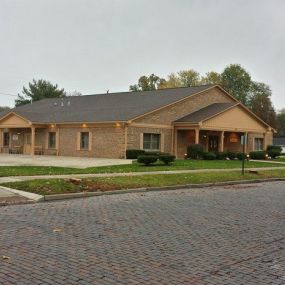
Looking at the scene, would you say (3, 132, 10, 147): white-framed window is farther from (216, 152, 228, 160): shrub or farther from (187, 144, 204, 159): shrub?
(216, 152, 228, 160): shrub

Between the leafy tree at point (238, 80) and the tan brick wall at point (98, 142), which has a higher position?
the leafy tree at point (238, 80)

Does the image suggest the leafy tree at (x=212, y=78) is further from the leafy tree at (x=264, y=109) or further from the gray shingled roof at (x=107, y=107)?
the gray shingled roof at (x=107, y=107)

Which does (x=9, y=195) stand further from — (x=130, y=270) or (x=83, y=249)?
(x=130, y=270)

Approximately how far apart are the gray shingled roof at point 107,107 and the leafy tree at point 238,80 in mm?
58008

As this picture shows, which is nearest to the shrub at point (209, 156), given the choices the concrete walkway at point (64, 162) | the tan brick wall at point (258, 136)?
the concrete walkway at point (64, 162)

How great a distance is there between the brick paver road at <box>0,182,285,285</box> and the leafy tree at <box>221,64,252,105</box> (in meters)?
91.1

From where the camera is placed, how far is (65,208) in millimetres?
11953

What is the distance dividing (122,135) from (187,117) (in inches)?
273

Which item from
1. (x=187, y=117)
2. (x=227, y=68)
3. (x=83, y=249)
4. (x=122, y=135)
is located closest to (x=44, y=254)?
(x=83, y=249)

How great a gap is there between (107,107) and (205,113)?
8473 mm

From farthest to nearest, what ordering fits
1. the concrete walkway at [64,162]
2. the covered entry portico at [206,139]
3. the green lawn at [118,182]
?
the covered entry portico at [206,139] < the concrete walkway at [64,162] < the green lawn at [118,182]

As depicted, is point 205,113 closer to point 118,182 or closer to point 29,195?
point 118,182

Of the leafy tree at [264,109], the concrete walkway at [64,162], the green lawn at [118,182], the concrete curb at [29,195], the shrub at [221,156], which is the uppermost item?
the leafy tree at [264,109]

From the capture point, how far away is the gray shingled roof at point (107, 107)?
37906 millimetres
